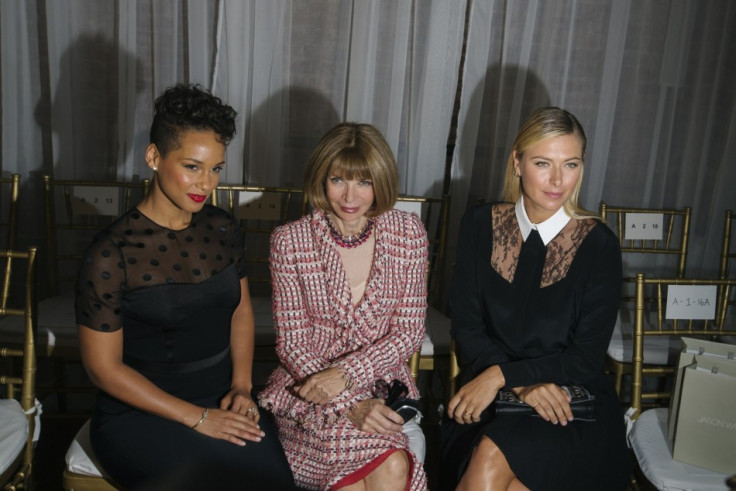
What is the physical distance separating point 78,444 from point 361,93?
1.80 m

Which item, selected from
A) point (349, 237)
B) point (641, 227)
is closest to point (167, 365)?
point (349, 237)

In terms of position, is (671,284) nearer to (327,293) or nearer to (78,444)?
(327,293)

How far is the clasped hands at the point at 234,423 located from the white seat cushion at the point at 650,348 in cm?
139

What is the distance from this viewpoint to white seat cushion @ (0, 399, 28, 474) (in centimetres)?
161

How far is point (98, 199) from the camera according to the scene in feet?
8.61

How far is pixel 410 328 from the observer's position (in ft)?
6.40

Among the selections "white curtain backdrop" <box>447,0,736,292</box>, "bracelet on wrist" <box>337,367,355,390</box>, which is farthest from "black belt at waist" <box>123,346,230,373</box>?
"white curtain backdrop" <box>447,0,736,292</box>

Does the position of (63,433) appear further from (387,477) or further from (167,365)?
(387,477)

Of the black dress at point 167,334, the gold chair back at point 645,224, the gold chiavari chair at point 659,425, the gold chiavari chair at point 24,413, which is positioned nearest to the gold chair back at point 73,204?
the gold chiavari chair at point 24,413

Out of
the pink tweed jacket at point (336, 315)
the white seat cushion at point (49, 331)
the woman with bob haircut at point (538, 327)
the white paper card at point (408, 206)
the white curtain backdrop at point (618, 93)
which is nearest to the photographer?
the woman with bob haircut at point (538, 327)

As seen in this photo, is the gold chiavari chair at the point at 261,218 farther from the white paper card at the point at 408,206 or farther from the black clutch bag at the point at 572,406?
the black clutch bag at the point at 572,406

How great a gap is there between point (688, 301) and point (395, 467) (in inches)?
42.2

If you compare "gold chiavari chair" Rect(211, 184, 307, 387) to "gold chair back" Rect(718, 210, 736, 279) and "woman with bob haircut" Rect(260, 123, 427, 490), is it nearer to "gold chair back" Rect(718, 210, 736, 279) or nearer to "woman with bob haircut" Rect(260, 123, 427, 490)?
"woman with bob haircut" Rect(260, 123, 427, 490)

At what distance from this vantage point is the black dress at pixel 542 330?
1726mm
